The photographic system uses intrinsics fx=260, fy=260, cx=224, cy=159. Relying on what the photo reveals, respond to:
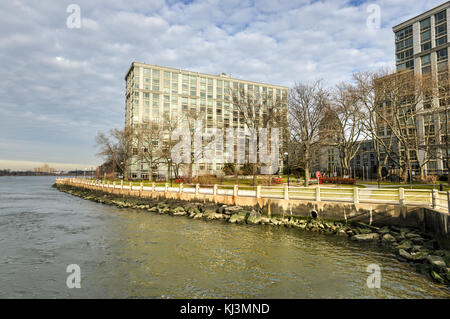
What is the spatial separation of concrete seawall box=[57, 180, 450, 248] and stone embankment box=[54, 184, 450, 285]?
1.12 ft

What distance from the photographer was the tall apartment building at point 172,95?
73875 millimetres

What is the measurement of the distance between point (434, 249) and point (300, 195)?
7888 millimetres

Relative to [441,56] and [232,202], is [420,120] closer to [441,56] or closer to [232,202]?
[441,56]

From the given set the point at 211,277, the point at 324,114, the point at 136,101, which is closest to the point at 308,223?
the point at 211,277

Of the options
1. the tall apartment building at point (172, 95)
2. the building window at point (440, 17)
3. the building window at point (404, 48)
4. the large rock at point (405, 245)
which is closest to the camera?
the large rock at point (405, 245)

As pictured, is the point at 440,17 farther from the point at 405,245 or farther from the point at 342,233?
the point at 405,245

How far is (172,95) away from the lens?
259ft

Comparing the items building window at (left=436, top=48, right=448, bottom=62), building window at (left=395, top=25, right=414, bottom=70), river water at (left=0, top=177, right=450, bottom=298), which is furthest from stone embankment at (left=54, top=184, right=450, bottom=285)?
building window at (left=395, top=25, right=414, bottom=70)

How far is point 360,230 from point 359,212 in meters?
1.34

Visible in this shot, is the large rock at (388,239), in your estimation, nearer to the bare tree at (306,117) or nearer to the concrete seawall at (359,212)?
the concrete seawall at (359,212)

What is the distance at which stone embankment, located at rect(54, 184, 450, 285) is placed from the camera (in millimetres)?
9016

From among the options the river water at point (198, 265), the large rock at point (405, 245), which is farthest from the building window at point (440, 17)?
the river water at point (198, 265)

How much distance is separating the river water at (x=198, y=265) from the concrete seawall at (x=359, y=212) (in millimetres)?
2012
